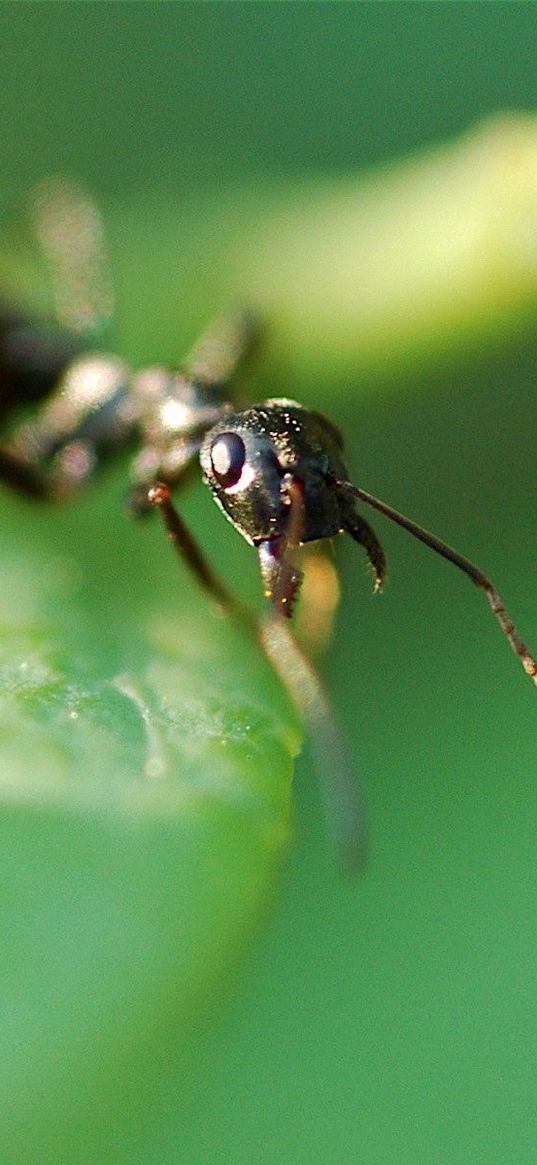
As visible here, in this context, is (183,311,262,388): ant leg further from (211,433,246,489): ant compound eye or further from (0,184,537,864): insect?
(211,433,246,489): ant compound eye

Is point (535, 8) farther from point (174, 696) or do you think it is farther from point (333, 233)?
point (174, 696)

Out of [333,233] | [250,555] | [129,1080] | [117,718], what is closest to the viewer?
[129,1080]

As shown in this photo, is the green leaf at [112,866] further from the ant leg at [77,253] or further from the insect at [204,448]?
the ant leg at [77,253]

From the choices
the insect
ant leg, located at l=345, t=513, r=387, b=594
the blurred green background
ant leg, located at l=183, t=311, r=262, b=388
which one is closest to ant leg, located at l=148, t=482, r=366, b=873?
the insect

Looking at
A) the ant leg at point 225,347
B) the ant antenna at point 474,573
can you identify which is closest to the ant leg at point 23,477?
the ant leg at point 225,347

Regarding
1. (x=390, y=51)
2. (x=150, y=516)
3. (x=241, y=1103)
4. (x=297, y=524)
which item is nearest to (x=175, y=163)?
(x=390, y=51)

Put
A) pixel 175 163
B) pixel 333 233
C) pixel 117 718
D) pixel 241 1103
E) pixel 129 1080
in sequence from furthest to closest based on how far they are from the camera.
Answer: pixel 175 163
pixel 333 233
pixel 241 1103
pixel 117 718
pixel 129 1080
